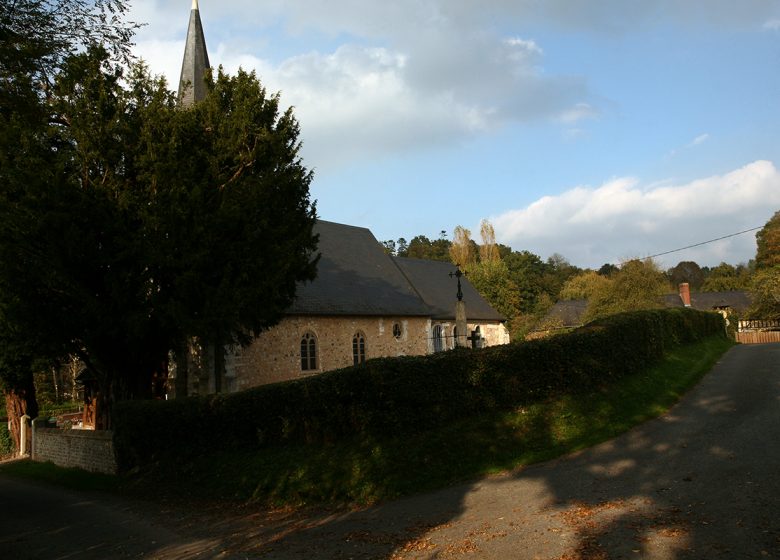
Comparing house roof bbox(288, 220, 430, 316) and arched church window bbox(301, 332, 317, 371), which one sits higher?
house roof bbox(288, 220, 430, 316)

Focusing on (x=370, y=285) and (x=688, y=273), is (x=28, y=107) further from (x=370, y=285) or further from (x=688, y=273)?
(x=688, y=273)

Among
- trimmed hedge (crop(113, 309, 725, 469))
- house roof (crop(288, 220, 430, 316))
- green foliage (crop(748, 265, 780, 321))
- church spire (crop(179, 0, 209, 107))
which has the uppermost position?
church spire (crop(179, 0, 209, 107))

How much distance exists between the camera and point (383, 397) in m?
10.8

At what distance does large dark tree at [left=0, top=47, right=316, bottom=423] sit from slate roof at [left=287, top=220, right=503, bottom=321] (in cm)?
931

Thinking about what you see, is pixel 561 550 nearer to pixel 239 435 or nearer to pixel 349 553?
pixel 349 553

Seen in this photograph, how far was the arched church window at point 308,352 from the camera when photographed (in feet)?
80.3

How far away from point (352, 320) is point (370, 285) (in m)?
3.26

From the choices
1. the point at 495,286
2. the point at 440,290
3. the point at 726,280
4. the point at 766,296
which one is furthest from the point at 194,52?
the point at 726,280

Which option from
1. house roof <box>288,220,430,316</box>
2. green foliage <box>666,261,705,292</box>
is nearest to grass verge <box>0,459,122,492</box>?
house roof <box>288,220,430,316</box>

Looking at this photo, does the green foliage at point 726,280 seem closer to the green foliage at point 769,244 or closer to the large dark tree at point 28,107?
the green foliage at point 769,244

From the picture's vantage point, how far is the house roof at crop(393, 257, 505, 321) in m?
33.0

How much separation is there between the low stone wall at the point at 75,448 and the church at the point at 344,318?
8.09ft

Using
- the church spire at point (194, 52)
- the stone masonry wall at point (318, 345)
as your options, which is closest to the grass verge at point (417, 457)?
the stone masonry wall at point (318, 345)

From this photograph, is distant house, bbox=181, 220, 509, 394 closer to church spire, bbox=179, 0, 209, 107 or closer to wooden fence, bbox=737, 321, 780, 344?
church spire, bbox=179, 0, 209, 107
